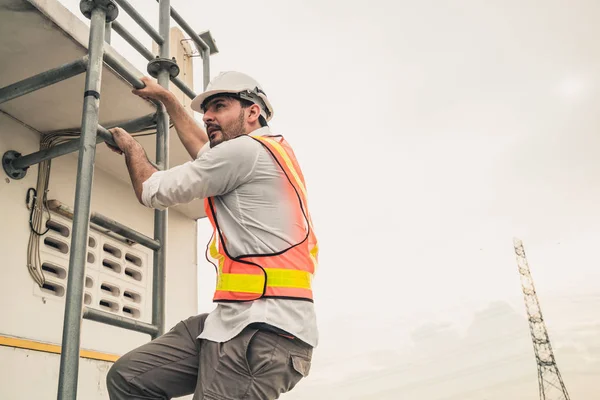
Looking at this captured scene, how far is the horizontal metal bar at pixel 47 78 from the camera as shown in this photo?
317 cm

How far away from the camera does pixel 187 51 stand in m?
8.02

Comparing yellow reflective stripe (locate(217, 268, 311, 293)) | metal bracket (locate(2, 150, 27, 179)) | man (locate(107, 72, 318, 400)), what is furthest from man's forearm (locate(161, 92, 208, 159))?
metal bracket (locate(2, 150, 27, 179))

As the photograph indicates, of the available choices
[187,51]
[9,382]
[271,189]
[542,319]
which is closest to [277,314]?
[271,189]

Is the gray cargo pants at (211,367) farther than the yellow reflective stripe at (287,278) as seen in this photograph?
No

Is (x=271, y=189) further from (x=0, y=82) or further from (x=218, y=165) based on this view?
(x=0, y=82)

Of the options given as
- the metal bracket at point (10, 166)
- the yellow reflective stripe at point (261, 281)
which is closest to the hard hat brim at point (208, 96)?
the yellow reflective stripe at point (261, 281)

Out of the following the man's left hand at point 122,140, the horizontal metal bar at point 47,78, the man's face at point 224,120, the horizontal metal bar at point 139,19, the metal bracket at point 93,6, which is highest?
the horizontal metal bar at point 139,19

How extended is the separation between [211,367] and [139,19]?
256 centimetres

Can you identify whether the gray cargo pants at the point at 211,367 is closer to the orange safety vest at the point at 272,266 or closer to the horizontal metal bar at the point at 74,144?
the orange safety vest at the point at 272,266

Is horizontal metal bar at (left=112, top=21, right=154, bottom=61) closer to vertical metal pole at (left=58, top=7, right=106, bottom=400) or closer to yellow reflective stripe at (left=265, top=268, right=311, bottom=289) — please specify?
vertical metal pole at (left=58, top=7, right=106, bottom=400)

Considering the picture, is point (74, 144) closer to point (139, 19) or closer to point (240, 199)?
point (139, 19)

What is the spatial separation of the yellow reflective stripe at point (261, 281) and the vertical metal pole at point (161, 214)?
0.88 m

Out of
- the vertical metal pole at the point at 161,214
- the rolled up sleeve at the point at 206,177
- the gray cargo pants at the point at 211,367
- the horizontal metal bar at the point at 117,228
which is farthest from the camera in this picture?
the vertical metal pole at the point at 161,214

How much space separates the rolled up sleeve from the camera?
2.76 metres
